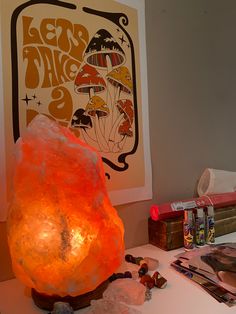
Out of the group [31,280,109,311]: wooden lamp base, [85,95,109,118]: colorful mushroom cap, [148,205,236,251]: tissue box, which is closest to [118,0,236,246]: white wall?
[148,205,236,251]: tissue box

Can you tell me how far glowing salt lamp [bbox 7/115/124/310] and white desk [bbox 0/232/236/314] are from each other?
0.06m

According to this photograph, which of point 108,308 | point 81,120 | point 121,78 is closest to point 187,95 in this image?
point 121,78

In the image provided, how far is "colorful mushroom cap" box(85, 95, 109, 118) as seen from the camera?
69 cm

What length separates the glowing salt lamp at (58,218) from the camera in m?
0.44

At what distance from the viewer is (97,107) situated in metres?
0.70

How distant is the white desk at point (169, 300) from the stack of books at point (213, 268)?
14 mm

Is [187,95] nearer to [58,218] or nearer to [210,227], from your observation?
[210,227]

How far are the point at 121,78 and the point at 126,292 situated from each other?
51cm

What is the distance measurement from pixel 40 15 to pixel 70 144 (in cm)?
34

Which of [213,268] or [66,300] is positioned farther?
[213,268]

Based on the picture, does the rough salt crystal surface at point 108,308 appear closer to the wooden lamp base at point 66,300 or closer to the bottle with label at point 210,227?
the wooden lamp base at point 66,300

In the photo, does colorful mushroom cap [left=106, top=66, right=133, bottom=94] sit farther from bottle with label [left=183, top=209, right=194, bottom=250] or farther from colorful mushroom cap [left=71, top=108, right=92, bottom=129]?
bottle with label [left=183, top=209, right=194, bottom=250]

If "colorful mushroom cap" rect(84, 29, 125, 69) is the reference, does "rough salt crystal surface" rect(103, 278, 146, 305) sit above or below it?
below

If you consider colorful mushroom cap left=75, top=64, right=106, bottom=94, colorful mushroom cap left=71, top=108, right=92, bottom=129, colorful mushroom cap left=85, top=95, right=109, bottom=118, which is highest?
colorful mushroom cap left=75, top=64, right=106, bottom=94
